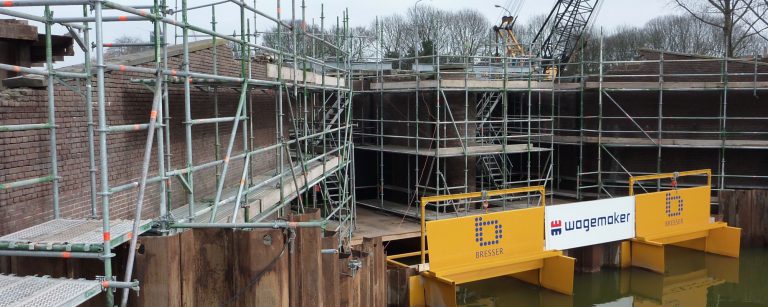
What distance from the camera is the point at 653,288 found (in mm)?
14156

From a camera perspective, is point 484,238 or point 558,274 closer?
point 484,238

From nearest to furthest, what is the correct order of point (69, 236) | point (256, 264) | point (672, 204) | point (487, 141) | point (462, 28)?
point (69, 236) → point (256, 264) → point (672, 204) → point (487, 141) → point (462, 28)

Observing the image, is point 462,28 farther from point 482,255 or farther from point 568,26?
point 482,255

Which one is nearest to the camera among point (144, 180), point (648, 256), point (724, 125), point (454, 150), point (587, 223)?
point (144, 180)

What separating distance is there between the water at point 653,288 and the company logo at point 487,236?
1216 millimetres

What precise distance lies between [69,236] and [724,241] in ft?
51.6

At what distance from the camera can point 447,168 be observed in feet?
56.5

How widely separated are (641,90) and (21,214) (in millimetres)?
16626

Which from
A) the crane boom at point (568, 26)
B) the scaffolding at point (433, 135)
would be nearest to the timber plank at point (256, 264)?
the scaffolding at point (433, 135)

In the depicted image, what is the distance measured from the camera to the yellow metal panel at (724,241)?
52.1 feet

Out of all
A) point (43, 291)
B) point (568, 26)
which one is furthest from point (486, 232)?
point (568, 26)

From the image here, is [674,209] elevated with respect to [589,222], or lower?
elevated

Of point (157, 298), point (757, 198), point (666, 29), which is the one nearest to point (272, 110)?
point (157, 298)

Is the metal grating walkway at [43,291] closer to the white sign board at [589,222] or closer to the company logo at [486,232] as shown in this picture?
the company logo at [486,232]
